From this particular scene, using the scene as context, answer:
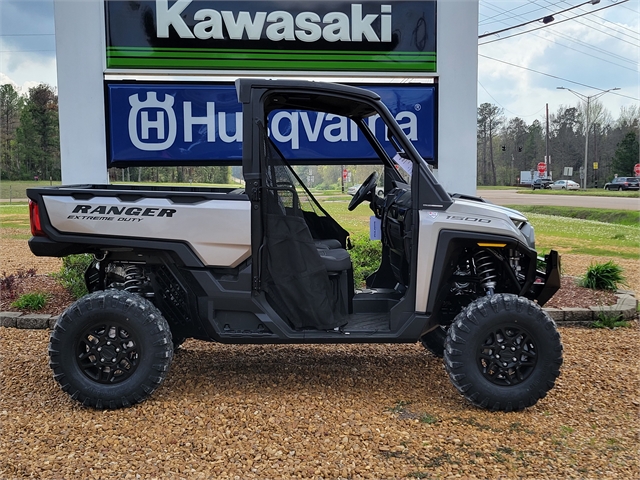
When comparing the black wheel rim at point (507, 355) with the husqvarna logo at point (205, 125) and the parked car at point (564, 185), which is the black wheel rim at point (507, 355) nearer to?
the husqvarna logo at point (205, 125)

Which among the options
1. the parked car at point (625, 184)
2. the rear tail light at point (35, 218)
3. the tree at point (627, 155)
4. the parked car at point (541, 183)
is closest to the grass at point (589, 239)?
the rear tail light at point (35, 218)

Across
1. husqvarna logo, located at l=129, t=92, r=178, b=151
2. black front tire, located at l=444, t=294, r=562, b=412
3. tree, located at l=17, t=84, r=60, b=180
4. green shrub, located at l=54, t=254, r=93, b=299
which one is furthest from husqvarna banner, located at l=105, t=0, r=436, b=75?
tree, located at l=17, t=84, r=60, b=180

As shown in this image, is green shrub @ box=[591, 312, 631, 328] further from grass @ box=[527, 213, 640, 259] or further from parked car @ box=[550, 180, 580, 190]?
parked car @ box=[550, 180, 580, 190]

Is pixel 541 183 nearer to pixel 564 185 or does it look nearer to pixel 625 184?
pixel 564 185

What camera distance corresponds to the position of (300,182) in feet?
15.7

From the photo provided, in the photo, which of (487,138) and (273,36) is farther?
(487,138)

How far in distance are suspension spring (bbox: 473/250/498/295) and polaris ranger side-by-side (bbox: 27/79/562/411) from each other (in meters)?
0.01

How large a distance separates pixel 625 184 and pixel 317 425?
4986cm

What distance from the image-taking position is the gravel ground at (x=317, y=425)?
3225mm

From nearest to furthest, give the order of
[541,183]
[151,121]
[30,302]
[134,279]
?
[134,279], [30,302], [151,121], [541,183]

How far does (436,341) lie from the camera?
16.8ft

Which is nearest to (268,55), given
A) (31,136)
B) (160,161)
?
(160,161)

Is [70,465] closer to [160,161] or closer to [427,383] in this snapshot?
[427,383]

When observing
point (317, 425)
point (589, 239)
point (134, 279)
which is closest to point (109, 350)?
point (134, 279)
